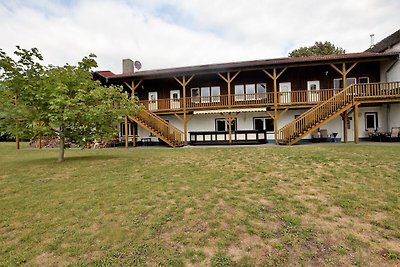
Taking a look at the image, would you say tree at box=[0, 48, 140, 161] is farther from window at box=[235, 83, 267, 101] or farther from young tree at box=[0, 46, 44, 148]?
window at box=[235, 83, 267, 101]

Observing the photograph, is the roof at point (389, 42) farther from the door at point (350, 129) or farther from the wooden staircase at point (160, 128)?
the wooden staircase at point (160, 128)

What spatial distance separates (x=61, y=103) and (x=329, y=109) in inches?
607

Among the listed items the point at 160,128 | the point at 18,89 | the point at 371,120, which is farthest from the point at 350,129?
the point at 18,89

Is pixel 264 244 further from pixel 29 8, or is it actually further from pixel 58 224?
pixel 29 8

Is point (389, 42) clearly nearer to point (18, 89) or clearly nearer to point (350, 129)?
point (350, 129)

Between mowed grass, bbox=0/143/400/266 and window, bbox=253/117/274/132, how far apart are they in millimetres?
12452

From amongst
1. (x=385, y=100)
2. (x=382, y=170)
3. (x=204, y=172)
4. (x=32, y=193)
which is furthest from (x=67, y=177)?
(x=385, y=100)

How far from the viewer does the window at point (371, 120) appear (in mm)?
19141

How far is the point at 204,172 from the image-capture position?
319 inches

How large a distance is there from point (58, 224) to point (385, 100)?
18900 mm

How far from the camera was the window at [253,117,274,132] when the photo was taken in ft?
67.0

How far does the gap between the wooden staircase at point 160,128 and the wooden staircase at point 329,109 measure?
7629mm

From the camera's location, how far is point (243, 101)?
65.0 feet

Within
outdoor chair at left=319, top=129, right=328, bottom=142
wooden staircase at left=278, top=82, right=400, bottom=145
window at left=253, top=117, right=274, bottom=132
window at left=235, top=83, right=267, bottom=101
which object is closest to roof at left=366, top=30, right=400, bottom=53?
wooden staircase at left=278, top=82, right=400, bottom=145
